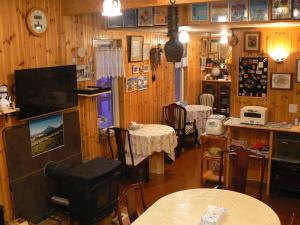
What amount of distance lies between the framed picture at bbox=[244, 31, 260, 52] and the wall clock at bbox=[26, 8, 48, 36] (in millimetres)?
2771

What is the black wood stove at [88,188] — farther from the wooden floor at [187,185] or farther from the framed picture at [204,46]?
the framed picture at [204,46]

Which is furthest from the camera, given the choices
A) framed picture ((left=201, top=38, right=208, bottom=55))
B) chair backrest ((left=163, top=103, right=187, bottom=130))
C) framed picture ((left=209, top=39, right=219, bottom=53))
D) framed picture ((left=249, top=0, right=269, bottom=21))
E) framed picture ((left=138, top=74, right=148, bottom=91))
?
framed picture ((left=209, top=39, right=219, bottom=53))

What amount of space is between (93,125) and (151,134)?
2.97 feet

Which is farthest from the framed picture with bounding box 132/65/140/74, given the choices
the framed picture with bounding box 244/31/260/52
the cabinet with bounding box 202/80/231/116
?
the cabinet with bounding box 202/80/231/116

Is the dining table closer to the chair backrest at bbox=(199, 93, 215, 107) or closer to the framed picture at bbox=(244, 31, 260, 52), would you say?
the framed picture at bbox=(244, 31, 260, 52)

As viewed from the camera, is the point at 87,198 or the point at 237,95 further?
the point at 237,95

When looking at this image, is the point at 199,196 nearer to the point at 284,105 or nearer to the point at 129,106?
the point at 284,105

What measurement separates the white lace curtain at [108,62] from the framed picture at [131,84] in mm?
314

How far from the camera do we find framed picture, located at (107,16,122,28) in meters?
4.82

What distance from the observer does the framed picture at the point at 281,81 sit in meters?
4.70

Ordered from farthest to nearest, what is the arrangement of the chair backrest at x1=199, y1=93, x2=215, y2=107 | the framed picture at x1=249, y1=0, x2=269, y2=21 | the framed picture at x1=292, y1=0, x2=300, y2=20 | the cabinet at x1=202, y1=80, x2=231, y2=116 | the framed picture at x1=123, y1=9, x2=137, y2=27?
1. the cabinet at x1=202, y1=80, x2=231, y2=116
2. the chair backrest at x1=199, y1=93, x2=215, y2=107
3. the framed picture at x1=123, y1=9, x2=137, y2=27
4. the framed picture at x1=249, y1=0, x2=269, y2=21
5. the framed picture at x1=292, y1=0, x2=300, y2=20

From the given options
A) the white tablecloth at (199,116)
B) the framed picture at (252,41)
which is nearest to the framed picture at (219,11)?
the framed picture at (252,41)

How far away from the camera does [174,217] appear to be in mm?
2732

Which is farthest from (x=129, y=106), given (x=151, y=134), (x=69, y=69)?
(x=69, y=69)
